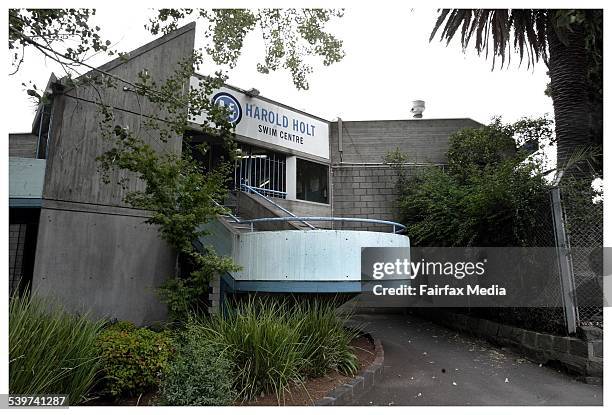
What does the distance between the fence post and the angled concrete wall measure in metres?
6.73

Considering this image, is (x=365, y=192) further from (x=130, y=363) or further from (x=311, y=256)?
(x=130, y=363)

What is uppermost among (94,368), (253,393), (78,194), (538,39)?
(538,39)

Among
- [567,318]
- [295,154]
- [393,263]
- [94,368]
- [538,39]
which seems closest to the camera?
[94,368]

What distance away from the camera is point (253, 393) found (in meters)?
3.96

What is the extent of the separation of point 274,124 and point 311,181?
2.01 meters

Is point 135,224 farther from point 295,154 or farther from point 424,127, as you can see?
point 424,127

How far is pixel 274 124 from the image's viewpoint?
10672mm

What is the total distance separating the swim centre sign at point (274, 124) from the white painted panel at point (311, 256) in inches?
191

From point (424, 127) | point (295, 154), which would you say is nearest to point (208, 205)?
point (295, 154)

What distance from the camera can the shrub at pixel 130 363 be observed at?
12.7 ft

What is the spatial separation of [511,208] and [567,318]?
1.89m

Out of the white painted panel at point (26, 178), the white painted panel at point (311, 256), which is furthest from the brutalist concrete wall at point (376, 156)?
the white painted panel at point (26, 178)

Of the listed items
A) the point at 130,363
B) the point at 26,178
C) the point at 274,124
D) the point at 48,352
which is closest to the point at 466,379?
the point at 130,363

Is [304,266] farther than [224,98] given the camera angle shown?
No
